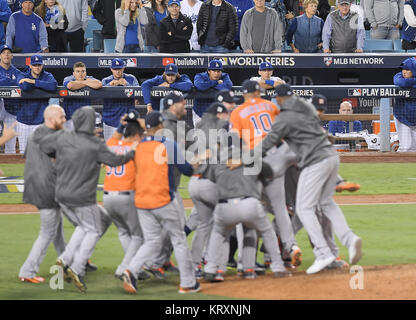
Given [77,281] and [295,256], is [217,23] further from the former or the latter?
[77,281]

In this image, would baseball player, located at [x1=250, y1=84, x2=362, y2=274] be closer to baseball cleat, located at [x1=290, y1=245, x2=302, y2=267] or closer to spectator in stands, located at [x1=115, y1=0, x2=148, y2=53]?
baseball cleat, located at [x1=290, y1=245, x2=302, y2=267]

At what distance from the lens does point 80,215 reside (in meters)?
8.08

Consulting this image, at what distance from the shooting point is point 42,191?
831 centimetres

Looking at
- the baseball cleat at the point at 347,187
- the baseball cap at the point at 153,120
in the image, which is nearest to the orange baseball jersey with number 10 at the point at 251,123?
the baseball cleat at the point at 347,187

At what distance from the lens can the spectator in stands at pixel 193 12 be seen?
742 inches

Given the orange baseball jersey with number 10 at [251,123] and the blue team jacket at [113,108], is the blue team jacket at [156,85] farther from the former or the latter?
the orange baseball jersey with number 10 at [251,123]

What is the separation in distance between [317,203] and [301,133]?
0.76m

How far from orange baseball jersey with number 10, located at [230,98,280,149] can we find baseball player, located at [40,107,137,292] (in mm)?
1331

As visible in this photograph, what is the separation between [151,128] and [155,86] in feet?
26.8

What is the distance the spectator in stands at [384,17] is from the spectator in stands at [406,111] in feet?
7.67

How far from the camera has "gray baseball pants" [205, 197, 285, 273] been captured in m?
8.02

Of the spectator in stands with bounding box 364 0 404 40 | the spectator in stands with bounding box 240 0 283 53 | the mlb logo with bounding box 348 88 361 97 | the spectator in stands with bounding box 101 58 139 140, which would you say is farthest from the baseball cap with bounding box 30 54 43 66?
the spectator in stands with bounding box 364 0 404 40

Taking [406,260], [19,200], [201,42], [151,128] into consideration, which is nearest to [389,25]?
[201,42]
